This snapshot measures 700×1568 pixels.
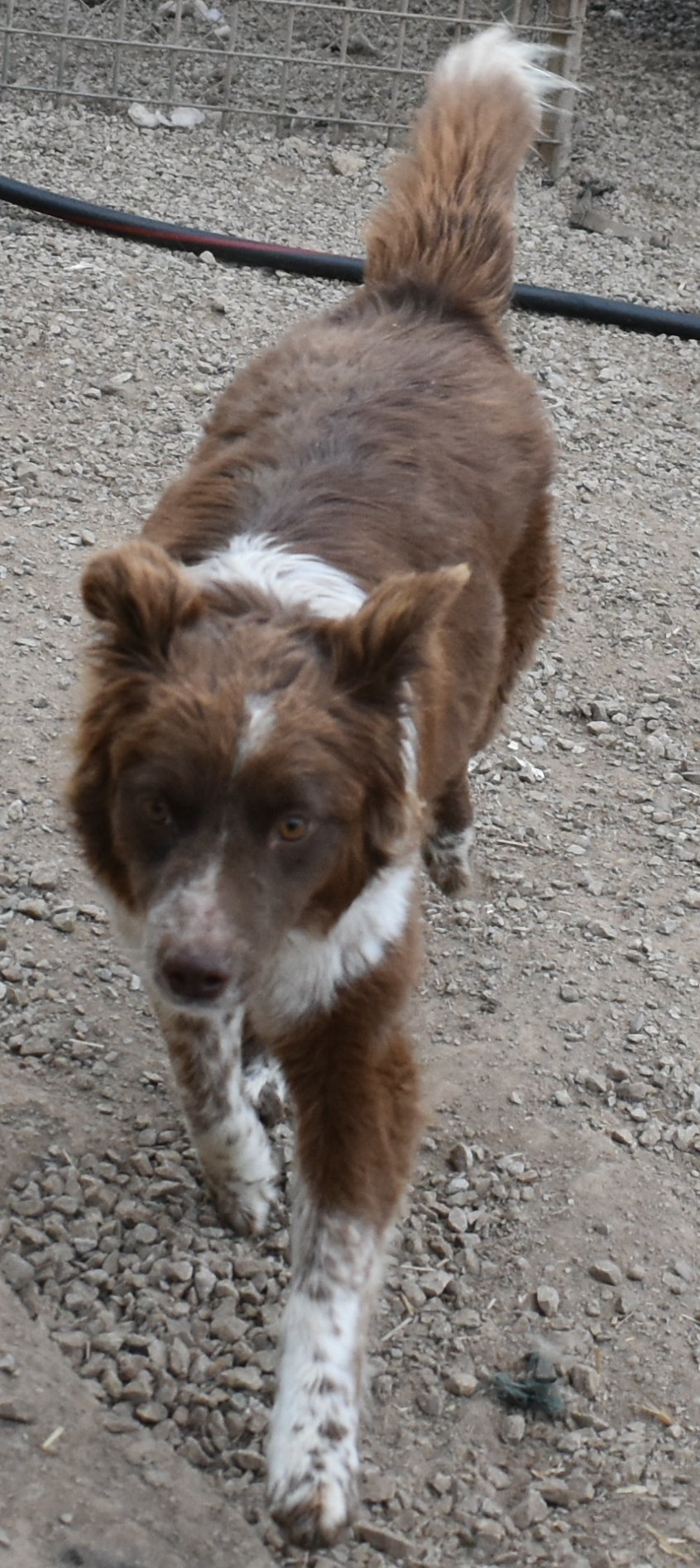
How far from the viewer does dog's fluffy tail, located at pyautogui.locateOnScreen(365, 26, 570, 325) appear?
4.85 m

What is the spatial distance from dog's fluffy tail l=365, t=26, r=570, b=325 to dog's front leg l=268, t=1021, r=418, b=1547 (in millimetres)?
2343

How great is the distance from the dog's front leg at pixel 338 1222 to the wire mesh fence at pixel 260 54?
776cm

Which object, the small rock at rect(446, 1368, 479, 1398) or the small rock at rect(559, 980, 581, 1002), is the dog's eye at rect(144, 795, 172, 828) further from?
the small rock at rect(559, 980, 581, 1002)

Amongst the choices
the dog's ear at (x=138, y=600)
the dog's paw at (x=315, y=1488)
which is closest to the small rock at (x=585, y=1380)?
the dog's paw at (x=315, y=1488)

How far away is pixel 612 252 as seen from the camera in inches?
391

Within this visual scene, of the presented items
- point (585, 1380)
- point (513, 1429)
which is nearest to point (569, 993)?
point (585, 1380)

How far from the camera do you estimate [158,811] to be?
10.3 feet

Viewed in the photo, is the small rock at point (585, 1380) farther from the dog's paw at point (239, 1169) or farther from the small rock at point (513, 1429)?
the dog's paw at point (239, 1169)

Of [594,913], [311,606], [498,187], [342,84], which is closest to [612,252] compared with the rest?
[342,84]

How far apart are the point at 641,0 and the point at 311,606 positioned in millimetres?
10922

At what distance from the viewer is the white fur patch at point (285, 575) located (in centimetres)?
348

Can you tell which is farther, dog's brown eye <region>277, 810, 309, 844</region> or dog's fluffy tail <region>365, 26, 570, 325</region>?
dog's fluffy tail <region>365, 26, 570, 325</region>

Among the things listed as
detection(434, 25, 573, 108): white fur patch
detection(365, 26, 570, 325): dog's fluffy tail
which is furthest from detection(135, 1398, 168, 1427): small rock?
detection(434, 25, 573, 108): white fur patch

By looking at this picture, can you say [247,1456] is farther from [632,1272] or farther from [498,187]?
[498,187]
